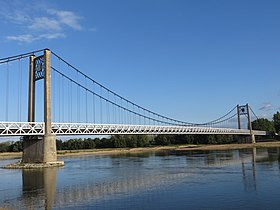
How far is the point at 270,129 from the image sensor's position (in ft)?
424

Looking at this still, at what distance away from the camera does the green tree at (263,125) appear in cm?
13012

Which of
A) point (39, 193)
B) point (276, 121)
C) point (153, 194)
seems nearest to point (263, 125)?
point (276, 121)

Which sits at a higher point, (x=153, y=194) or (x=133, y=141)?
(x=133, y=141)

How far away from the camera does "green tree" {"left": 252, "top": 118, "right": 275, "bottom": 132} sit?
427ft

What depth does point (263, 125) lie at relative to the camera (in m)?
132

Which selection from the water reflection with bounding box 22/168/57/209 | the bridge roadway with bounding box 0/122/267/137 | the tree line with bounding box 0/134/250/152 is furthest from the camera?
the tree line with bounding box 0/134/250/152

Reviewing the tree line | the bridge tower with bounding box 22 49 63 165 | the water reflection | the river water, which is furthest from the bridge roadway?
the tree line

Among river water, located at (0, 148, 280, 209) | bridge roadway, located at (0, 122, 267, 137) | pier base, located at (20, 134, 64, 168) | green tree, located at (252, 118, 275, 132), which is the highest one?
green tree, located at (252, 118, 275, 132)

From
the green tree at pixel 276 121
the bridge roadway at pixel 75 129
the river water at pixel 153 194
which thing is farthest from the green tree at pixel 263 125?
the river water at pixel 153 194

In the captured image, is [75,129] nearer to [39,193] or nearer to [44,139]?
[44,139]

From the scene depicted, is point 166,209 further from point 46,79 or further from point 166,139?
point 166,139

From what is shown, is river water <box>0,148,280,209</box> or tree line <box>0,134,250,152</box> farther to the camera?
tree line <box>0,134,250,152</box>

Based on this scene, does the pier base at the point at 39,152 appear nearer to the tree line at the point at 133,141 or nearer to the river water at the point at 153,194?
the river water at the point at 153,194

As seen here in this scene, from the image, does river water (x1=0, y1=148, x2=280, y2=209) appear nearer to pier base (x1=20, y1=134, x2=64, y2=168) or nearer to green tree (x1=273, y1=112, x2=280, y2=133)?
pier base (x1=20, y1=134, x2=64, y2=168)
